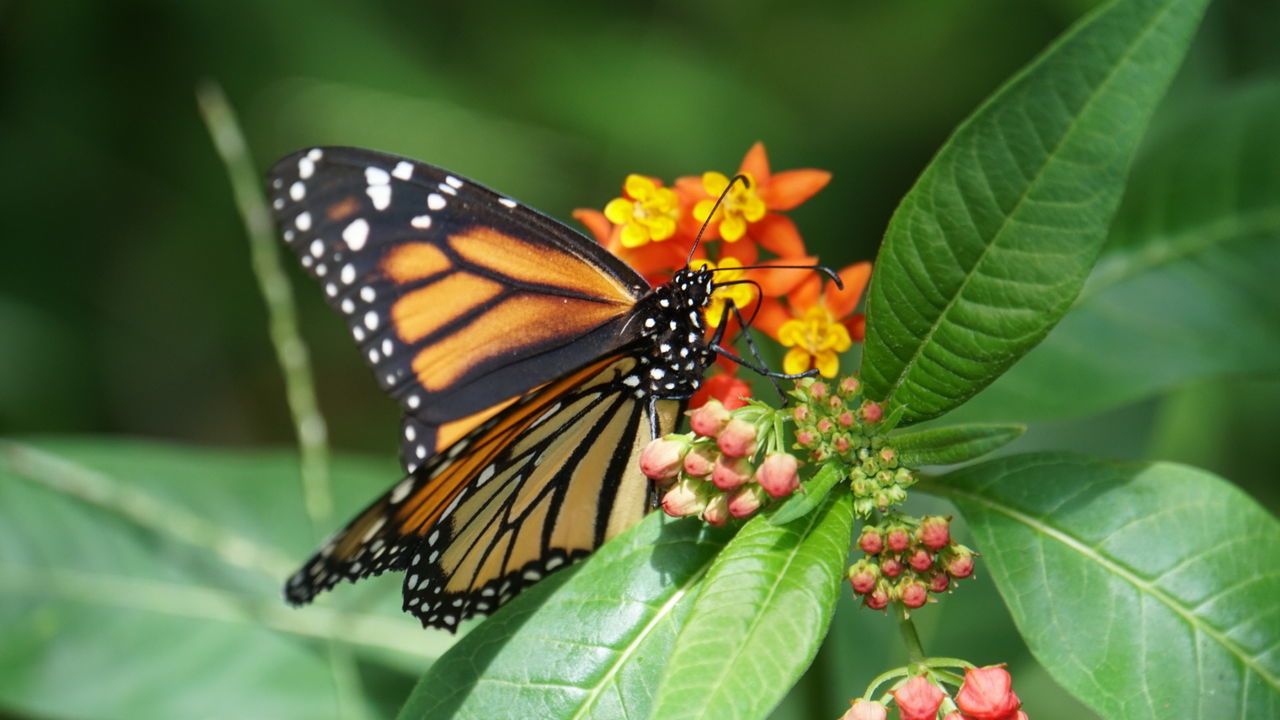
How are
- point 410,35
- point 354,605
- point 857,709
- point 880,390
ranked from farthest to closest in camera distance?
point 410,35, point 354,605, point 880,390, point 857,709

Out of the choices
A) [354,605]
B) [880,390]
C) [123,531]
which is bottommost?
[354,605]

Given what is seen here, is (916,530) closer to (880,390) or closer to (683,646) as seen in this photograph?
(880,390)

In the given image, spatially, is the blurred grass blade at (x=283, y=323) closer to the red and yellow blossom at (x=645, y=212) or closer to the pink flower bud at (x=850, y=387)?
the red and yellow blossom at (x=645, y=212)

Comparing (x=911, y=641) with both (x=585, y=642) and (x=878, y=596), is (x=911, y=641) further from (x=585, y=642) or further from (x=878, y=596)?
(x=585, y=642)

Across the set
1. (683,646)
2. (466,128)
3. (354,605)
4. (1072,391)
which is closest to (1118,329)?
(1072,391)

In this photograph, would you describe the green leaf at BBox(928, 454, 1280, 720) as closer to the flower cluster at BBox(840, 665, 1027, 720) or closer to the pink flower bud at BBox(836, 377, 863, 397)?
the flower cluster at BBox(840, 665, 1027, 720)

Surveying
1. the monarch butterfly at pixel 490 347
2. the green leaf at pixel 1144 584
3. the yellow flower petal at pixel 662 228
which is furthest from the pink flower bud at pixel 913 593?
the yellow flower petal at pixel 662 228

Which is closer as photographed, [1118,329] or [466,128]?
[1118,329]
